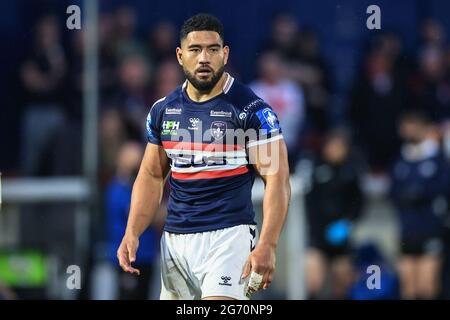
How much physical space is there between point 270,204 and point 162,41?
790cm

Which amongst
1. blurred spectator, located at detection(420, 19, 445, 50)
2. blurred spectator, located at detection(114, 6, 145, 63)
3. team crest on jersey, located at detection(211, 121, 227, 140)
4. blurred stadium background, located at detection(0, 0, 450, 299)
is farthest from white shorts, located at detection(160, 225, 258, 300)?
blurred spectator, located at detection(420, 19, 445, 50)

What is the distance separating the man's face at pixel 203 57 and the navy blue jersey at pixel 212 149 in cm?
15

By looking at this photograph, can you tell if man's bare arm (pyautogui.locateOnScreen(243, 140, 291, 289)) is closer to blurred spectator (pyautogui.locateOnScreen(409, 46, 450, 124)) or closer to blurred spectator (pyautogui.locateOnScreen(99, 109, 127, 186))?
blurred spectator (pyautogui.locateOnScreen(99, 109, 127, 186))

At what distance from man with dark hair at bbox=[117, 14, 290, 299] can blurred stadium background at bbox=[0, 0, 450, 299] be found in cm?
479

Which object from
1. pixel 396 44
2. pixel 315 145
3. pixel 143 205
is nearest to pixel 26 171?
pixel 315 145

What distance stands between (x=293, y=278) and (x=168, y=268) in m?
5.72

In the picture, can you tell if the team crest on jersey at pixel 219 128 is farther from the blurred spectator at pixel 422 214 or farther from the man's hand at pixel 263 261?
the blurred spectator at pixel 422 214

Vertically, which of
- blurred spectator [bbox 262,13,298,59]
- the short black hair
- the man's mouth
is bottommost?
the man's mouth

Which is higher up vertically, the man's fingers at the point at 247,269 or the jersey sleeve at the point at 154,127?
the jersey sleeve at the point at 154,127

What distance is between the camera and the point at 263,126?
7.72 m

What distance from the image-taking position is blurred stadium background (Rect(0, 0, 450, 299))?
13984 millimetres

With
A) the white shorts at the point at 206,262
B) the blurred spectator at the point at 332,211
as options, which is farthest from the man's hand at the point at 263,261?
the blurred spectator at the point at 332,211

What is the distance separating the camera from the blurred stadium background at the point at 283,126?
14.0 m

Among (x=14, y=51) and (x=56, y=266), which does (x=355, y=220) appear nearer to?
(x=56, y=266)
